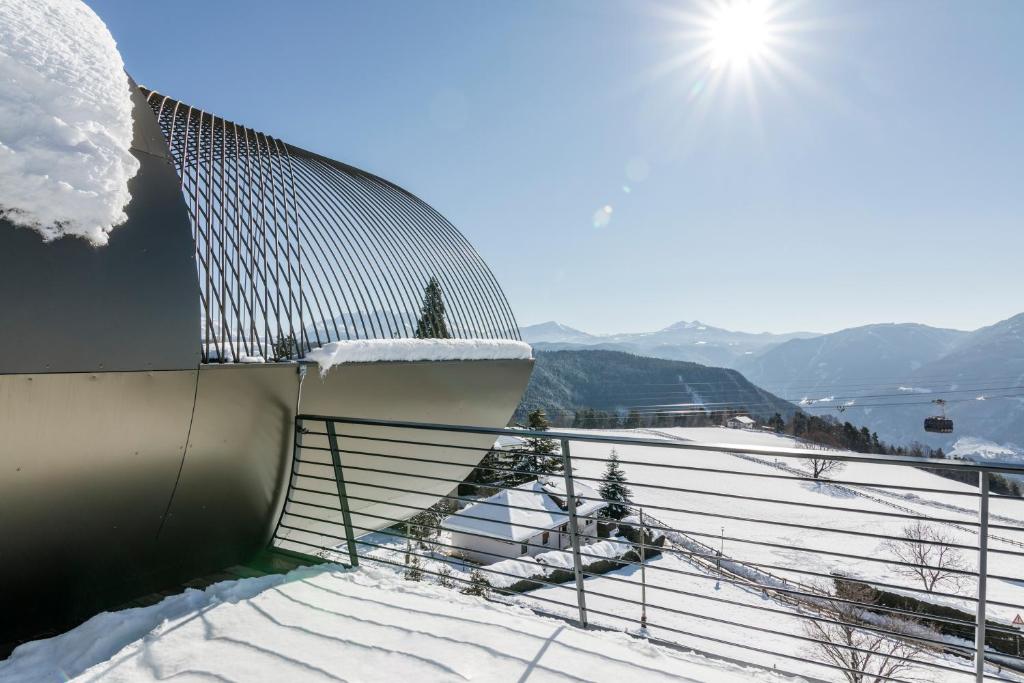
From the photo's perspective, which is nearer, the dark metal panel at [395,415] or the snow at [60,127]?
the snow at [60,127]

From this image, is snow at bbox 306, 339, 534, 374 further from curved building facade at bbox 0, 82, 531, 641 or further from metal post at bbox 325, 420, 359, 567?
metal post at bbox 325, 420, 359, 567

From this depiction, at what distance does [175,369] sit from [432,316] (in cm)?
240

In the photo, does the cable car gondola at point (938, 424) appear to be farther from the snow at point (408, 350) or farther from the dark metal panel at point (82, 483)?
the dark metal panel at point (82, 483)

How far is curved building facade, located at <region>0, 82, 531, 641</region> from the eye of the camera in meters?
1.96

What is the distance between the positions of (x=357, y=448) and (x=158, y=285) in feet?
5.64

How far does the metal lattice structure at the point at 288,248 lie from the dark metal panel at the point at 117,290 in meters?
0.24

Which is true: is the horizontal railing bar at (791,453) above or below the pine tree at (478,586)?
above

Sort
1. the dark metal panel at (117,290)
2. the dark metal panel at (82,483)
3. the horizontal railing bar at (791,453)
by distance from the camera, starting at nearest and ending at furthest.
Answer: the horizontal railing bar at (791,453)
the dark metal panel at (117,290)
the dark metal panel at (82,483)

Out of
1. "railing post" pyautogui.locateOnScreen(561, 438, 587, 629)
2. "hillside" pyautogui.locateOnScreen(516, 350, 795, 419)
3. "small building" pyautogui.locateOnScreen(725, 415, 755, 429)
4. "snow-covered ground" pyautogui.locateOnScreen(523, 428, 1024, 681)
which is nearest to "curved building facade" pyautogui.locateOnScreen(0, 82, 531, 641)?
"railing post" pyautogui.locateOnScreen(561, 438, 587, 629)

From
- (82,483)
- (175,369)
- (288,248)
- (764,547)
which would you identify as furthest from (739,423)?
(82,483)

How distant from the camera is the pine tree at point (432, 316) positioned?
4.34 metres

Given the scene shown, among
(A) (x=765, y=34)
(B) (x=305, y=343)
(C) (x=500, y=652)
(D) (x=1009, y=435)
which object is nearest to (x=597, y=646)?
(C) (x=500, y=652)

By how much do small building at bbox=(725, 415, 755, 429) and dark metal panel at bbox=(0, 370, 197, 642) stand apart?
5840 centimetres

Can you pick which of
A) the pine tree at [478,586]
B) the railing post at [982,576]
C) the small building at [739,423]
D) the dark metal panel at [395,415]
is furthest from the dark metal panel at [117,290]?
the small building at [739,423]
